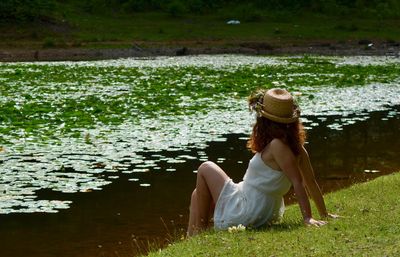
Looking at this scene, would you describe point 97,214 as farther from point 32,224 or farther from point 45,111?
point 45,111

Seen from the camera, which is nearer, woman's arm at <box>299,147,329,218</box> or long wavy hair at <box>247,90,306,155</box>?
long wavy hair at <box>247,90,306,155</box>

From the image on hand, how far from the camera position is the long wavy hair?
9.53 m

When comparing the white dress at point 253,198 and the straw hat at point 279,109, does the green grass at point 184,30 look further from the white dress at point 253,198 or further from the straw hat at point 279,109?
the straw hat at point 279,109

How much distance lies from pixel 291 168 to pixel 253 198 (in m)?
0.58

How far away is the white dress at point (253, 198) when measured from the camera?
9516mm

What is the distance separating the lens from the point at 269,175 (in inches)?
375

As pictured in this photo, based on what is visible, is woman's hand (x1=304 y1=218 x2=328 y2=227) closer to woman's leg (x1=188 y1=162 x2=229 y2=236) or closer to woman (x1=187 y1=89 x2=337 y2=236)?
woman (x1=187 y1=89 x2=337 y2=236)

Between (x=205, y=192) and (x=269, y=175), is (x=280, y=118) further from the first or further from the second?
(x=205, y=192)

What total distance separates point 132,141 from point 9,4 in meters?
→ 58.7

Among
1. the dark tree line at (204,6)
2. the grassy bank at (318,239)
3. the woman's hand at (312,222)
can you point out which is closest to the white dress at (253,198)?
the grassy bank at (318,239)

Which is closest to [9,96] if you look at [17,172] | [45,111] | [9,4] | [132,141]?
[45,111]

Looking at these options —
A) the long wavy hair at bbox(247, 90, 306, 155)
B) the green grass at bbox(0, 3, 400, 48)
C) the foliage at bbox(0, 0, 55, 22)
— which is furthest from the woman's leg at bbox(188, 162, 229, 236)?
the foliage at bbox(0, 0, 55, 22)

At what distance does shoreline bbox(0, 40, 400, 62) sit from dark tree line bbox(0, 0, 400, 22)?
1231 centimetres

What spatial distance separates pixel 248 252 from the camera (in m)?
8.38
